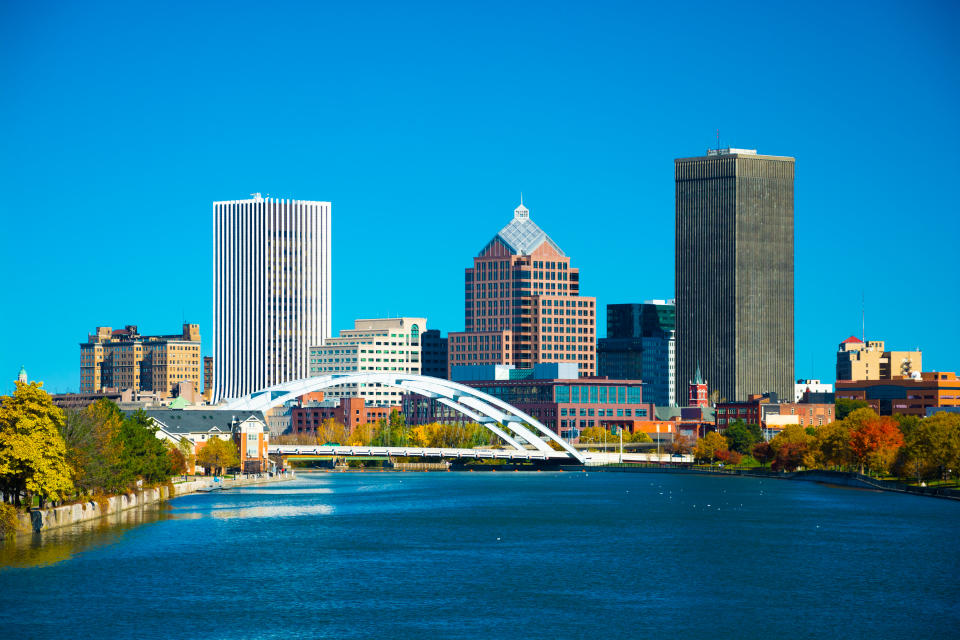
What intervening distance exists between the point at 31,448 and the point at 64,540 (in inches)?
207

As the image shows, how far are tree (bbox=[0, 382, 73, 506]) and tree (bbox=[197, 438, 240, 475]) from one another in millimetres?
69272

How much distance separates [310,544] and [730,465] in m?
113

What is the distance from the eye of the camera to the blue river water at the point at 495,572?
192 feet

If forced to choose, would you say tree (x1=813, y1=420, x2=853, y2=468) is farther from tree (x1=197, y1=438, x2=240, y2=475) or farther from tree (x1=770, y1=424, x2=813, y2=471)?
tree (x1=197, y1=438, x2=240, y2=475)

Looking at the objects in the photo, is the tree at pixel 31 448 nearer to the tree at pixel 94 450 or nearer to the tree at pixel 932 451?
the tree at pixel 94 450

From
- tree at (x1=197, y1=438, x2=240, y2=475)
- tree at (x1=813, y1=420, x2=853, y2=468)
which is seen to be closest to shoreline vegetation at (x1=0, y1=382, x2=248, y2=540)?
tree at (x1=197, y1=438, x2=240, y2=475)

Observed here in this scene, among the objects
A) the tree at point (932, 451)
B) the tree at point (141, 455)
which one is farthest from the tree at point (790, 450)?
the tree at point (141, 455)

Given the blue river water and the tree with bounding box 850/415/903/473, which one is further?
the tree with bounding box 850/415/903/473

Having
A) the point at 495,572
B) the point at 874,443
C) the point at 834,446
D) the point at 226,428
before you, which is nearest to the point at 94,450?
the point at 495,572

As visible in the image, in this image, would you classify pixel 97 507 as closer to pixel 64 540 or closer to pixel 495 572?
pixel 64 540

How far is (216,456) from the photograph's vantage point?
157 meters

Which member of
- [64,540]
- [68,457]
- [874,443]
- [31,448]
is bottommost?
[64,540]

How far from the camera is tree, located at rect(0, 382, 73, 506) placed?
80750 mm

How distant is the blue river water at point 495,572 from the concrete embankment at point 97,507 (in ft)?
5.47
